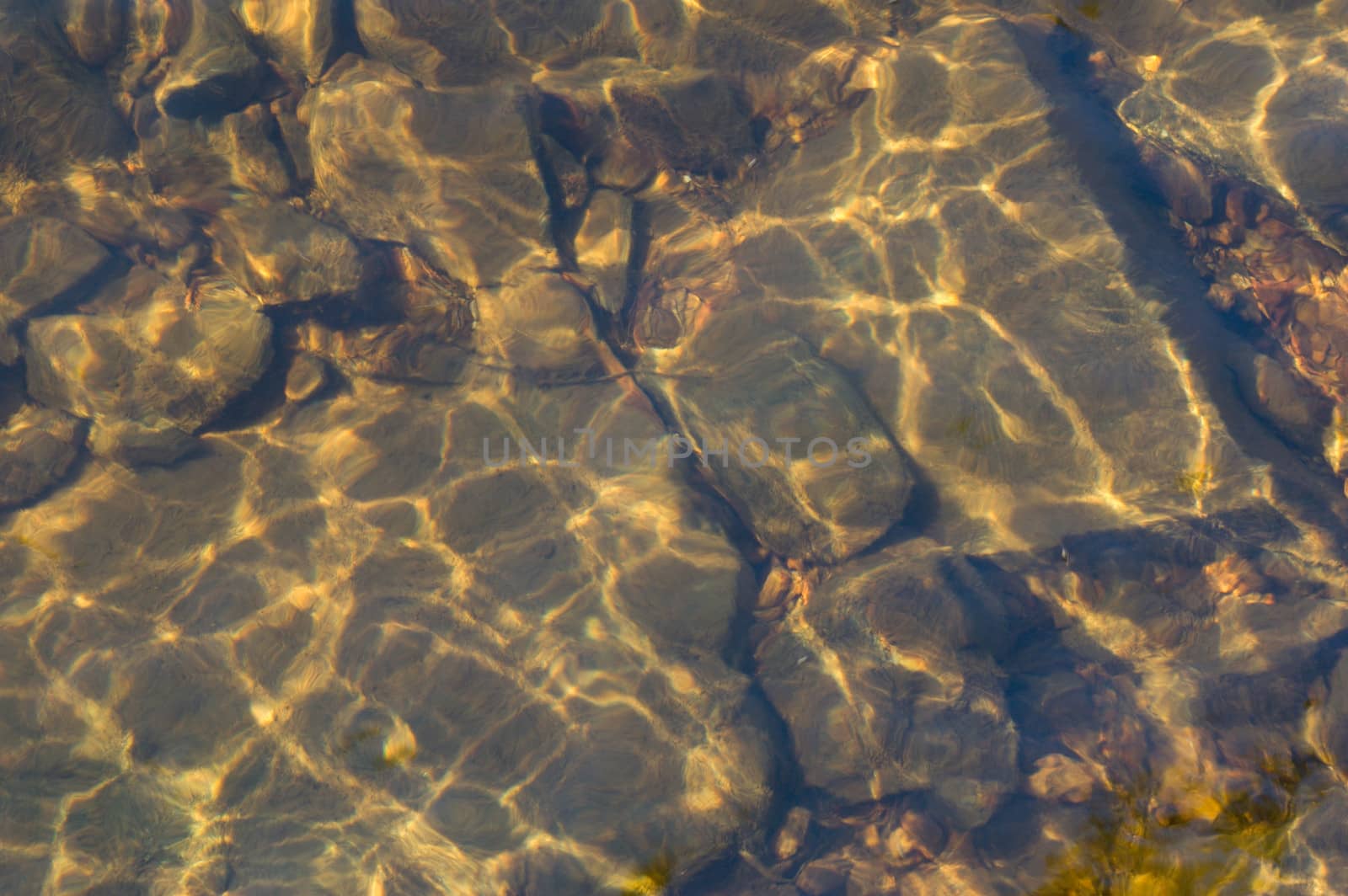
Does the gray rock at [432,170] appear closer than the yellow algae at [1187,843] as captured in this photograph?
No

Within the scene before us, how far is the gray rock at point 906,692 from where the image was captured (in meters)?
4.50

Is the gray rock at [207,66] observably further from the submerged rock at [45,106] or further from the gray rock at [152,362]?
the gray rock at [152,362]

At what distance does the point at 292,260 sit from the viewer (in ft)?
16.7

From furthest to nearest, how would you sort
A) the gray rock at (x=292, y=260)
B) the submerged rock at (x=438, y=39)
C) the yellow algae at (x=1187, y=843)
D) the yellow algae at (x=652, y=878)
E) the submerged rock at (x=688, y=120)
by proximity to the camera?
the submerged rock at (x=688, y=120) → the submerged rock at (x=438, y=39) → the gray rock at (x=292, y=260) → the yellow algae at (x=652, y=878) → the yellow algae at (x=1187, y=843)

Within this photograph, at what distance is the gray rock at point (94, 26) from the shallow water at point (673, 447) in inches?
0.9

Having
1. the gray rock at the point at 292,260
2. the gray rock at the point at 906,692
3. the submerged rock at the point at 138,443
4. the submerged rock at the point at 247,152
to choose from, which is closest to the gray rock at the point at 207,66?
the submerged rock at the point at 247,152

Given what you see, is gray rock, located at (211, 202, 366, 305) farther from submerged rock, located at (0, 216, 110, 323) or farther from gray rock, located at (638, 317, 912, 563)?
gray rock, located at (638, 317, 912, 563)

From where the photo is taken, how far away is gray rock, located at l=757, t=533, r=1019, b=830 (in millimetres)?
4496

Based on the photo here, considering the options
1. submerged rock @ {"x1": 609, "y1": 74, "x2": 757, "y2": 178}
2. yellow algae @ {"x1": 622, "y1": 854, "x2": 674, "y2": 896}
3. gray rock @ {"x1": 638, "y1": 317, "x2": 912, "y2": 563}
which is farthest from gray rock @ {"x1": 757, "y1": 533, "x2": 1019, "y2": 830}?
submerged rock @ {"x1": 609, "y1": 74, "x2": 757, "y2": 178}

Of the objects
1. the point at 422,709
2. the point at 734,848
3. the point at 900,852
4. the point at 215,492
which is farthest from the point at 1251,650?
the point at 215,492

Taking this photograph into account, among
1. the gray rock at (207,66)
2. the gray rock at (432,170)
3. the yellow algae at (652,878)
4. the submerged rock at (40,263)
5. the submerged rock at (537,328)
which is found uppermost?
the gray rock at (207,66)

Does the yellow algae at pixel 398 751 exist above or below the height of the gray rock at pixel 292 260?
below

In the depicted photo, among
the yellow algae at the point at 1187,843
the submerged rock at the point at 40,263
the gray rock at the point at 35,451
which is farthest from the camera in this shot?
the submerged rock at the point at 40,263

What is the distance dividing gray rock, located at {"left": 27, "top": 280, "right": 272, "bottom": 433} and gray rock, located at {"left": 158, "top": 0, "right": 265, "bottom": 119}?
1.56 metres
